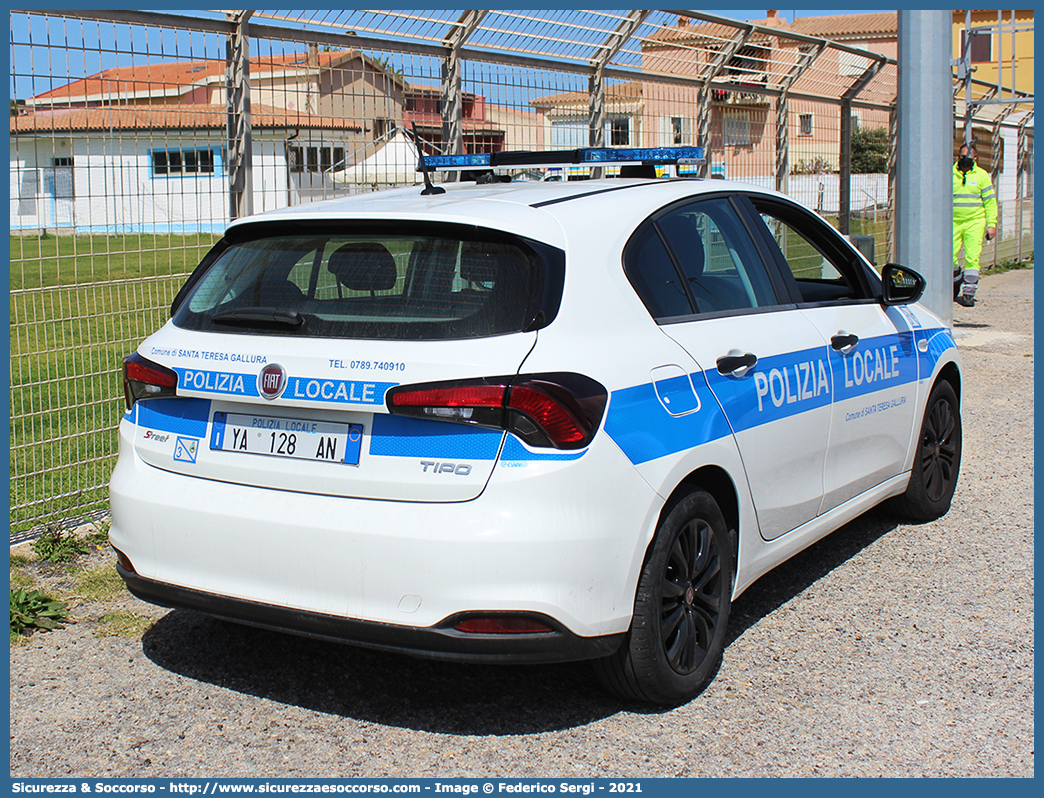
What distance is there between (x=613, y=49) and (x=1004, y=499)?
4431 mm

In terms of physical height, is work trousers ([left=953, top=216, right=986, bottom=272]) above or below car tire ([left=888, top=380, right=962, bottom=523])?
above

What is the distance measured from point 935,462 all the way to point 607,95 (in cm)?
429

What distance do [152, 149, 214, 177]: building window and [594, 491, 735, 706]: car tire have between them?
3400 mm

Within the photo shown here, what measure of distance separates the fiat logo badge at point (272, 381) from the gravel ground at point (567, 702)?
109 centimetres

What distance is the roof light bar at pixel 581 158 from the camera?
463cm

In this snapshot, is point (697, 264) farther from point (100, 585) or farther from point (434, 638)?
point (100, 585)

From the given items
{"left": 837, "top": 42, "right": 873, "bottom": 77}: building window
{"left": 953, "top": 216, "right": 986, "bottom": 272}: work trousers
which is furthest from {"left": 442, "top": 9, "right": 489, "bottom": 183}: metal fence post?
{"left": 953, "top": 216, "right": 986, "bottom": 272}: work trousers

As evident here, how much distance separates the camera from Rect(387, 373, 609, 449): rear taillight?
314cm

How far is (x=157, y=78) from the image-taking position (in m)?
5.58

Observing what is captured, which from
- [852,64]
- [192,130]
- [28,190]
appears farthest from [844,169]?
[28,190]

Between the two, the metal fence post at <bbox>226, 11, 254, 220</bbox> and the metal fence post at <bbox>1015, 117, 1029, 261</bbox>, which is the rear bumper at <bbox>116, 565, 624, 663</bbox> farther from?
the metal fence post at <bbox>1015, 117, 1029, 261</bbox>

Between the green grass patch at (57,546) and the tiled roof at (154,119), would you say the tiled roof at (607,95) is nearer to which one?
the tiled roof at (154,119)

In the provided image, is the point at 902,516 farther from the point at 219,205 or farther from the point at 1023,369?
the point at 1023,369

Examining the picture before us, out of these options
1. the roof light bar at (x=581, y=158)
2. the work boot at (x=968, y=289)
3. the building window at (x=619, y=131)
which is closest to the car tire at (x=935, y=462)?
the roof light bar at (x=581, y=158)
